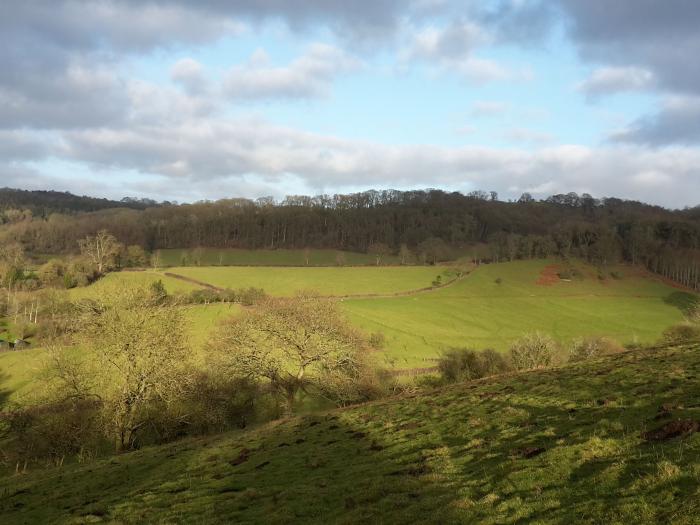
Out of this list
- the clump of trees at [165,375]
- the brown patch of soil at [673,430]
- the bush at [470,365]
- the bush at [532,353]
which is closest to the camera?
the brown patch of soil at [673,430]

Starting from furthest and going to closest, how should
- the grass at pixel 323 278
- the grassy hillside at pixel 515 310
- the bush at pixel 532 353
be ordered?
the grass at pixel 323 278, the grassy hillside at pixel 515 310, the bush at pixel 532 353

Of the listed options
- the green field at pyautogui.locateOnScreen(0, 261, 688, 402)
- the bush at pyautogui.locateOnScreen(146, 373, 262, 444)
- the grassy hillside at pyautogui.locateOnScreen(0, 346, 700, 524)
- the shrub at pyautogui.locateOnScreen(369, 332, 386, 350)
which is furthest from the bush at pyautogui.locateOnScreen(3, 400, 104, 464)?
the shrub at pyautogui.locateOnScreen(369, 332, 386, 350)

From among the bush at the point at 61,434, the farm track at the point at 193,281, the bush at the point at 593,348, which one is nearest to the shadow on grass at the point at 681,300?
the bush at the point at 593,348

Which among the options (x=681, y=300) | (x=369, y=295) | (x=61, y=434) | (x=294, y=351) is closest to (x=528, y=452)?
(x=294, y=351)

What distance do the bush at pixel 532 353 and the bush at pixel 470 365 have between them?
1.58 meters

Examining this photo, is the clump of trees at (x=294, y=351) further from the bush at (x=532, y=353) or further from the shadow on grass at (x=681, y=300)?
the shadow on grass at (x=681, y=300)

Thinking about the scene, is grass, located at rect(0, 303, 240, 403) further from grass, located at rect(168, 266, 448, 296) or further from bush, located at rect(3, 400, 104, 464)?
grass, located at rect(168, 266, 448, 296)

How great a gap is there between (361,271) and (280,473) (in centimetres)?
13609

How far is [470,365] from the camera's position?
62250 millimetres

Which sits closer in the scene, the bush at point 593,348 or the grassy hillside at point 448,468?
the grassy hillside at point 448,468

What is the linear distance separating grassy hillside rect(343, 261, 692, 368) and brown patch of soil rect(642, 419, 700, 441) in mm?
63038

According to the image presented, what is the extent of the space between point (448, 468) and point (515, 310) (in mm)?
116562

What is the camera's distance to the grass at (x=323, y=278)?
5231 inches

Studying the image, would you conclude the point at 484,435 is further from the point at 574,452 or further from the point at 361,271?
the point at 361,271
